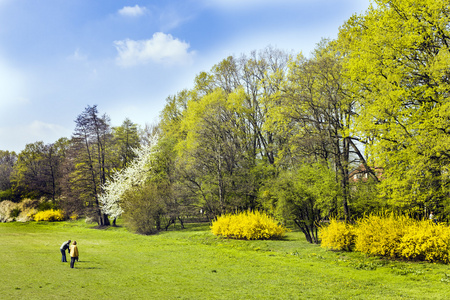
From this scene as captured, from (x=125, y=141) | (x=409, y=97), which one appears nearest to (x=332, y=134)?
(x=409, y=97)

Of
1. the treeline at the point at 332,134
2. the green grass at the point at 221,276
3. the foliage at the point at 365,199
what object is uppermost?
the treeline at the point at 332,134

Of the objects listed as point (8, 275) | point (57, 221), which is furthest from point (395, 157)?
point (57, 221)

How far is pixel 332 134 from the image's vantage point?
72.7 feet

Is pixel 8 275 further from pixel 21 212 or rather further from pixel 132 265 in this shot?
pixel 21 212

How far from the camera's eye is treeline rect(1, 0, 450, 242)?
51.5 ft

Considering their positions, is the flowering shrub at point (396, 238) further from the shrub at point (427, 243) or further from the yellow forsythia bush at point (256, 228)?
the yellow forsythia bush at point (256, 228)

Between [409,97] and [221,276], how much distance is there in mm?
13244

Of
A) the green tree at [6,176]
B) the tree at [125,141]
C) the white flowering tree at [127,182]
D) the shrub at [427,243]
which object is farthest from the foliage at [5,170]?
the shrub at [427,243]

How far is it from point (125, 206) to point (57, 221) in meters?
24.5

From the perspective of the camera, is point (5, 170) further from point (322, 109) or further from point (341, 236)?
point (341, 236)

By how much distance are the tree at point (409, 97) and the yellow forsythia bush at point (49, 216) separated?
49.9 meters

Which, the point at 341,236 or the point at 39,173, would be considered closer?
the point at 341,236

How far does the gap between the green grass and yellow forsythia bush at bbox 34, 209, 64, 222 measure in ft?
116

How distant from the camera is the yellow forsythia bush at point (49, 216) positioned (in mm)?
51375
